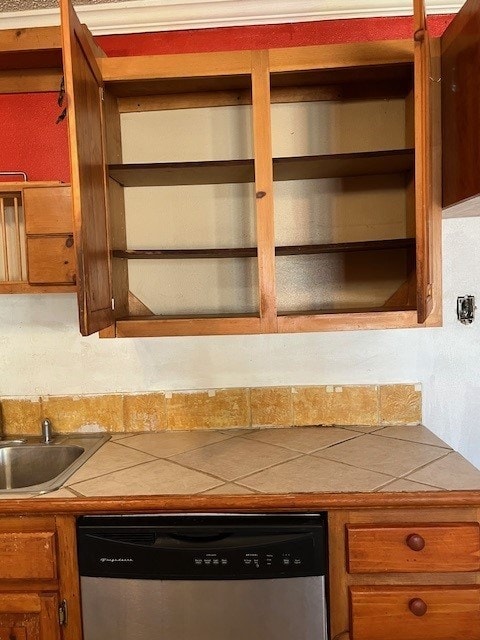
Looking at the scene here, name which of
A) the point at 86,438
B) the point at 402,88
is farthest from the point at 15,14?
the point at 86,438

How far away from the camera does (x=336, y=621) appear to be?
1376 millimetres

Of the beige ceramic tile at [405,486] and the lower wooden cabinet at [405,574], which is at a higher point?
the beige ceramic tile at [405,486]

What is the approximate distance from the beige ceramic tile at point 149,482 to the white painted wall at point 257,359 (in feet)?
1.58

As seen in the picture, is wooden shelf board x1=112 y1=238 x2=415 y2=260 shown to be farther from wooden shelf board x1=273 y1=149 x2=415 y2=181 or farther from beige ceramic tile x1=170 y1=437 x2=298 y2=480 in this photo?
beige ceramic tile x1=170 y1=437 x2=298 y2=480

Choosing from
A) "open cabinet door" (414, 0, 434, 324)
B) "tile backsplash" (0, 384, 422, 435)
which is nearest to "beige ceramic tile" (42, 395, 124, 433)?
"tile backsplash" (0, 384, 422, 435)

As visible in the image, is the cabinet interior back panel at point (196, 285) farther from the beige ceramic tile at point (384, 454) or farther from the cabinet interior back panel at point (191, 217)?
the beige ceramic tile at point (384, 454)

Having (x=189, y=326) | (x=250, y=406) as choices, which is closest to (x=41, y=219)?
(x=189, y=326)

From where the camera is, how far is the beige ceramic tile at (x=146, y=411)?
199 cm

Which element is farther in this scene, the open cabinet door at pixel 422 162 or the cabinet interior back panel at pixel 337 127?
the cabinet interior back panel at pixel 337 127

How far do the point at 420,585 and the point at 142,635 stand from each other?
0.76 metres

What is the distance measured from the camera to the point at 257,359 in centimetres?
199

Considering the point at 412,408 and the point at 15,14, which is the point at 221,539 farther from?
the point at 15,14

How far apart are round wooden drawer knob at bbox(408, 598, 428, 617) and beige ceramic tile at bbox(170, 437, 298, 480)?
20.5 inches

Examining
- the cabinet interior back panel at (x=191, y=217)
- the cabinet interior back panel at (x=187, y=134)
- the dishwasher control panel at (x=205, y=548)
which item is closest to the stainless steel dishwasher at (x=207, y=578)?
the dishwasher control panel at (x=205, y=548)
